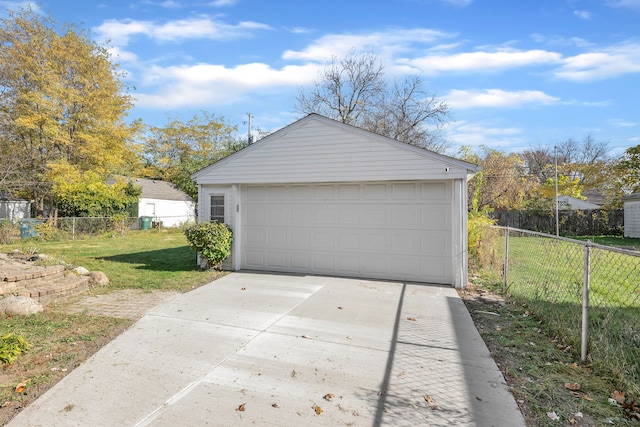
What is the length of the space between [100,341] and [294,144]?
218 inches

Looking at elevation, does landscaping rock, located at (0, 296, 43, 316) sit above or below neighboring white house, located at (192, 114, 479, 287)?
below

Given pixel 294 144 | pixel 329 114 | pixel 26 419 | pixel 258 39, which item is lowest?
pixel 26 419

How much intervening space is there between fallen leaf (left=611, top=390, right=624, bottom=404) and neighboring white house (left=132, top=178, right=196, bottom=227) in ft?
82.0

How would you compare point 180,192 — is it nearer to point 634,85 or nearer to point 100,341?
point 100,341

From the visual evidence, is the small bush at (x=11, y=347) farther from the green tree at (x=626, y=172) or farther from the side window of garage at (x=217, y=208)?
the green tree at (x=626, y=172)

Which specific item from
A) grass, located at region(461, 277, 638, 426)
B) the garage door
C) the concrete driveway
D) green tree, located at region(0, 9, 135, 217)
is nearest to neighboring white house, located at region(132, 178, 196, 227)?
green tree, located at region(0, 9, 135, 217)

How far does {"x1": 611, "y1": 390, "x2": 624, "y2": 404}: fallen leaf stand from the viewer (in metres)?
2.78

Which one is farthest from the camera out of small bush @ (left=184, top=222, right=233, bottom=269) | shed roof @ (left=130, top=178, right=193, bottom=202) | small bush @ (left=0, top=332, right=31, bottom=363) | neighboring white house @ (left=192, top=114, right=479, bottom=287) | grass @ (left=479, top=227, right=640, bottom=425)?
shed roof @ (left=130, top=178, right=193, bottom=202)

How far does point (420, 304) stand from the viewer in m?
5.79

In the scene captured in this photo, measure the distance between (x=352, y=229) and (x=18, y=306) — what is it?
19.9ft

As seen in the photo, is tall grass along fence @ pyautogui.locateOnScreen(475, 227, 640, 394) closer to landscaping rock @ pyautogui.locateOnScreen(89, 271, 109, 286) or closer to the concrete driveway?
the concrete driveway

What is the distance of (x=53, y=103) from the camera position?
17.0 m

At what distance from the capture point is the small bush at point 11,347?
3.45 m

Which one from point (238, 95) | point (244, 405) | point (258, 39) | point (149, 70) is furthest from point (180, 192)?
point (244, 405)
